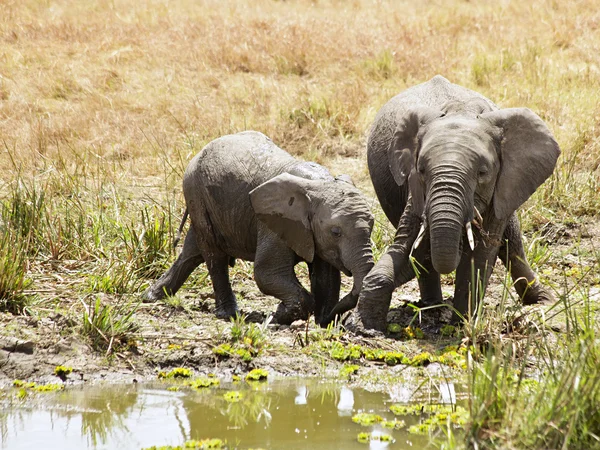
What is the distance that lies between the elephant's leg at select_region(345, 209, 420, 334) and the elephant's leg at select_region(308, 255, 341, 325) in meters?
0.62

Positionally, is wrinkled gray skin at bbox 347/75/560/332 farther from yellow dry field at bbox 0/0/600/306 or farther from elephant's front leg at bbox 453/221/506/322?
yellow dry field at bbox 0/0/600/306

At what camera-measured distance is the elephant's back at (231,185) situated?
8.41m

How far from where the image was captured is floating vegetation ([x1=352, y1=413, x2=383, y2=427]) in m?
5.74

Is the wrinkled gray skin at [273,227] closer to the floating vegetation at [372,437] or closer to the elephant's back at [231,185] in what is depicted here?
the elephant's back at [231,185]

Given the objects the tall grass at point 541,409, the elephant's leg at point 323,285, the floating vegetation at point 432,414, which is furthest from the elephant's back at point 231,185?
the tall grass at point 541,409

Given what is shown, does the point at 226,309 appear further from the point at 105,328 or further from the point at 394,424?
the point at 394,424

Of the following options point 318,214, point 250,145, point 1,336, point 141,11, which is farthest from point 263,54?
point 1,336

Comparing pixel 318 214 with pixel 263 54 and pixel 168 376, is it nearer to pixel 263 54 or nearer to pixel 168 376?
pixel 168 376

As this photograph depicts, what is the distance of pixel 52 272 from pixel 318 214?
2.80 m

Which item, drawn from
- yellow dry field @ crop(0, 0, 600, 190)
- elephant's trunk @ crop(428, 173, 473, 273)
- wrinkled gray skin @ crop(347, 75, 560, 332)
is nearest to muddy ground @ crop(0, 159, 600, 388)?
wrinkled gray skin @ crop(347, 75, 560, 332)

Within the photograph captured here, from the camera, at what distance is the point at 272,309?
8.80 metres

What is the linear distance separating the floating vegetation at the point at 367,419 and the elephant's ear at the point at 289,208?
7.28ft

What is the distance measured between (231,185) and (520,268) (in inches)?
101

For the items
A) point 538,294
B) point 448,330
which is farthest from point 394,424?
point 538,294
